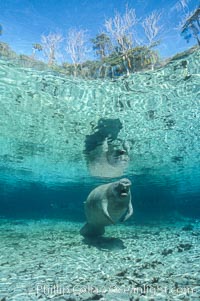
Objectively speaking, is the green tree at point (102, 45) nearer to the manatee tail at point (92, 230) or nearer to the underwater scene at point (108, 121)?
the underwater scene at point (108, 121)

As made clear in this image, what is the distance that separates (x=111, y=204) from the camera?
28.1 ft

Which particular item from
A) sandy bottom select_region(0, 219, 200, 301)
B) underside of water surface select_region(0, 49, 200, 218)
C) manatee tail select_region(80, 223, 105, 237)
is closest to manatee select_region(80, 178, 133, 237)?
manatee tail select_region(80, 223, 105, 237)

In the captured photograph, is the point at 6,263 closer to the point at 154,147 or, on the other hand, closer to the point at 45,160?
the point at 154,147

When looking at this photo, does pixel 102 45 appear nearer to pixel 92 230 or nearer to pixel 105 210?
pixel 105 210

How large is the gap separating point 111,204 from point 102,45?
9793mm

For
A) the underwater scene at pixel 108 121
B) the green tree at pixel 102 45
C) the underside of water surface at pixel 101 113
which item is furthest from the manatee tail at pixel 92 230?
the green tree at pixel 102 45

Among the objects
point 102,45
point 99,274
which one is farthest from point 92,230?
point 102,45

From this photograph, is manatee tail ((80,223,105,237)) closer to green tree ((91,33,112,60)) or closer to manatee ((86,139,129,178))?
manatee ((86,139,129,178))

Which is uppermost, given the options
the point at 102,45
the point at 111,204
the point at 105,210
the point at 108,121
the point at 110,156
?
the point at 102,45

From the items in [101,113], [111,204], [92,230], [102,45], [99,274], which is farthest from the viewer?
[101,113]

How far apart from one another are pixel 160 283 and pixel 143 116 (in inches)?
463

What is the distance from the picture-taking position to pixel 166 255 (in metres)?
8.55

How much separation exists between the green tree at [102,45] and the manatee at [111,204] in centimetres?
812

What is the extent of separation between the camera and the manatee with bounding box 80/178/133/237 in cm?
820
